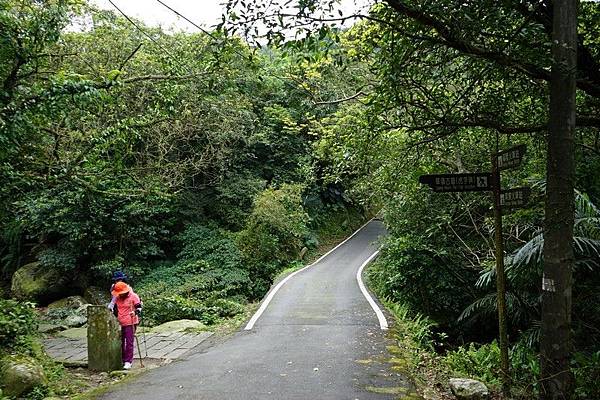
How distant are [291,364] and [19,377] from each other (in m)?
3.58

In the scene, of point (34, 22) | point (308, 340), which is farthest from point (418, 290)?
point (34, 22)

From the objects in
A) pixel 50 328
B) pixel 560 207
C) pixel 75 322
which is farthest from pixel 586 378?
pixel 75 322

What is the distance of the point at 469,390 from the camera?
5.23m

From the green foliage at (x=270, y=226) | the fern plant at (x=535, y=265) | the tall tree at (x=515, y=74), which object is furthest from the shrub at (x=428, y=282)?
the green foliage at (x=270, y=226)

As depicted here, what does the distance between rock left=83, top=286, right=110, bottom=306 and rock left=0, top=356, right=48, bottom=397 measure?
14.9 meters

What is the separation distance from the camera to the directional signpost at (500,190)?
5172 millimetres

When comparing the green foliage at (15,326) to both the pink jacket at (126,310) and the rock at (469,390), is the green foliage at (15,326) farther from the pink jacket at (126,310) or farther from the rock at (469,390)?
the rock at (469,390)

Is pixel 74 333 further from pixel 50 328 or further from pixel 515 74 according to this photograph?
pixel 515 74

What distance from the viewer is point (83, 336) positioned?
10648 mm

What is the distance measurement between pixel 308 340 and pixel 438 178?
445 cm

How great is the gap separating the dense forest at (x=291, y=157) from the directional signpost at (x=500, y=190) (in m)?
0.30

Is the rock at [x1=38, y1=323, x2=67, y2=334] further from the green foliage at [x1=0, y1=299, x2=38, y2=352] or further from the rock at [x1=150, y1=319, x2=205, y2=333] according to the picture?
the green foliage at [x1=0, y1=299, x2=38, y2=352]

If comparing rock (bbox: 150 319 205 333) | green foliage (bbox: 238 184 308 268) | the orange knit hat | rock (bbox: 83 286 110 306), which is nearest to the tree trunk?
the orange knit hat

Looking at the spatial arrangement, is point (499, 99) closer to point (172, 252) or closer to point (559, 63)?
point (559, 63)
